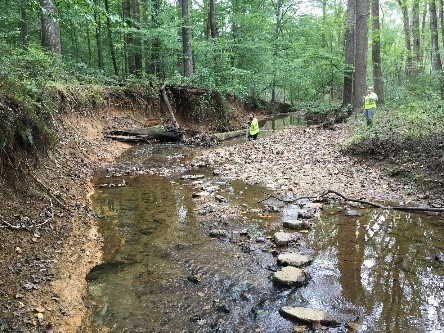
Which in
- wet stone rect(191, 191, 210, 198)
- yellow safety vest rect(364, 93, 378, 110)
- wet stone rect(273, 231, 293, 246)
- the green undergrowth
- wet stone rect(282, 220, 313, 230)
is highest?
yellow safety vest rect(364, 93, 378, 110)

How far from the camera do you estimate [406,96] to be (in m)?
19.1

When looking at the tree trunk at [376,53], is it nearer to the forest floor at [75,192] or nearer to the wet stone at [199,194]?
the forest floor at [75,192]

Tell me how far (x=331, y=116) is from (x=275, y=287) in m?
16.6

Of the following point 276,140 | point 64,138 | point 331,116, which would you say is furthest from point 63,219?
point 331,116

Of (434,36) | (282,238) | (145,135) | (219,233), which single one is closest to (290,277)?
(282,238)

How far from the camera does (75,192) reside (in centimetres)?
764

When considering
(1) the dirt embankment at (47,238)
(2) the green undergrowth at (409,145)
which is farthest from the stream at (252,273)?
(2) the green undergrowth at (409,145)

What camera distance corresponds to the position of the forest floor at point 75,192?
4.07m

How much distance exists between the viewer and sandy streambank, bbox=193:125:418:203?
8.34 m

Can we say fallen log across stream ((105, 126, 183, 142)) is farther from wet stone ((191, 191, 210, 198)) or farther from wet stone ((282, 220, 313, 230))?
wet stone ((282, 220, 313, 230))

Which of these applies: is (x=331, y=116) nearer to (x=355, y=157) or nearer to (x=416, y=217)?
(x=355, y=157)

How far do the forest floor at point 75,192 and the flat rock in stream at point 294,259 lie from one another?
2630mm

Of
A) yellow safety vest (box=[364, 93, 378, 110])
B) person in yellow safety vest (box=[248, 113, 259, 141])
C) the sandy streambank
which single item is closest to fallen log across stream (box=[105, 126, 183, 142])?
the sandy streambank

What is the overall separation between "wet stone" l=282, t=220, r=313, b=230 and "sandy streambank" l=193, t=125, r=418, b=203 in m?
1.77
